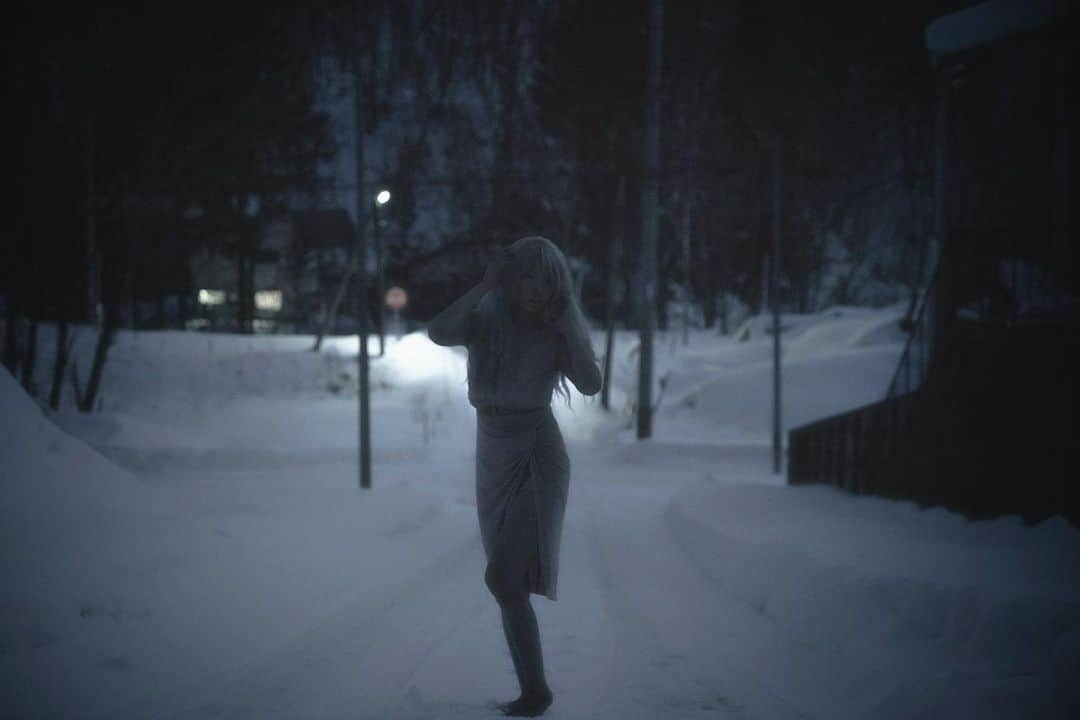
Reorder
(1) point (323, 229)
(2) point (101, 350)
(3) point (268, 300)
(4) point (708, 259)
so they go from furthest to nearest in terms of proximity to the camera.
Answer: (3) point (268, 300)
(1) point (323, 229)
(4) point (708, 259)
(2) point (101, 350)

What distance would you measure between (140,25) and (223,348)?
595 inches

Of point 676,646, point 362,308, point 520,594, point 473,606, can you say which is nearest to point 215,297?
point 362,308

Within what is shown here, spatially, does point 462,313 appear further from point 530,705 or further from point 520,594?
point 530,705

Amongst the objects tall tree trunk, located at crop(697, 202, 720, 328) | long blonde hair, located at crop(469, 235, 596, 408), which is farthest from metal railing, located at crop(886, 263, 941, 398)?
tall tree trunk, located at crop(697, 202, 720, 328)

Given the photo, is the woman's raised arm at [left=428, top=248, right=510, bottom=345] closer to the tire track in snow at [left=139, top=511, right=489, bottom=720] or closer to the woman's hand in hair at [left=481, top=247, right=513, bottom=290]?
the woman's hand in hair at [left=481, top=247, right=513, bottom=290]

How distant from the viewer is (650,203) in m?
22.7

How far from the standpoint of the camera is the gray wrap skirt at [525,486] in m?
3.87

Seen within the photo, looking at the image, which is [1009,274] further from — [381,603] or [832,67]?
[832,67]

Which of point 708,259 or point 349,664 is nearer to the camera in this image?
point 349,664

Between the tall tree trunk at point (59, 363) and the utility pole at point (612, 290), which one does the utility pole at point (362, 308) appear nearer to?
the tall tree trunk at point (59, 363)

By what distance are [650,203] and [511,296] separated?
19441 millimetres

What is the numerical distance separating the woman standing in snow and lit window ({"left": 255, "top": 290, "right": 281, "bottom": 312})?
57059 mm

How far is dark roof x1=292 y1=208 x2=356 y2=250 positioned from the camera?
2024 inches

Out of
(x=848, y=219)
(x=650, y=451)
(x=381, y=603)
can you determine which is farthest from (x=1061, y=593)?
(x=848, y=219)
